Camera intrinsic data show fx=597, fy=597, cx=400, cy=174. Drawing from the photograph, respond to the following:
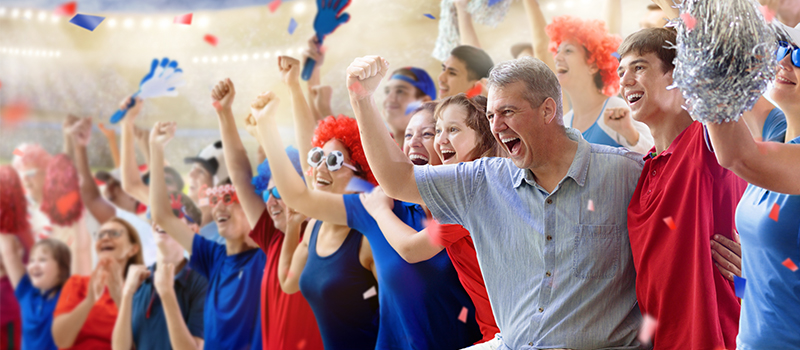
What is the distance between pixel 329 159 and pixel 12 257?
2.76 meters

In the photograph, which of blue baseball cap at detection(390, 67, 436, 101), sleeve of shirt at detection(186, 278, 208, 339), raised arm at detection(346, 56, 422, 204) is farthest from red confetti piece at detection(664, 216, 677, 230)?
sleeve of shirt at detection(186, 278, 208, 339)

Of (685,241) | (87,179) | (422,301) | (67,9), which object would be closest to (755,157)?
(685,241)

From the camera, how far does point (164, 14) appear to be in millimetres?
3939

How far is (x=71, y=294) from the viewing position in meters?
3.72

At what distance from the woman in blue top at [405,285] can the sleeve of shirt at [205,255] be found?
99 cm

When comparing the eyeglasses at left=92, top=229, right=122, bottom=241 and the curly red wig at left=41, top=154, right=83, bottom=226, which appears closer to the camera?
the eyeglasses at left=92, top=229, right=122, bottom=241

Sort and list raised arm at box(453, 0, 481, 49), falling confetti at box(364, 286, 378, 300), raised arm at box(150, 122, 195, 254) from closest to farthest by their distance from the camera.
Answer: falling confetti at box(364, 286, 378, 300)
raised arm at box(453, 0, 481, 49)
raised arm at box(150, 122, 195, 254)

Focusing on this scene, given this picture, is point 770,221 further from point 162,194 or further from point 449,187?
point 162,194

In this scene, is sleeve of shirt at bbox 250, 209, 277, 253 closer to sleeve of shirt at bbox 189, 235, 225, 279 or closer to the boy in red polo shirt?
sleeve of shirt at bbox 189, 235, 225, 279

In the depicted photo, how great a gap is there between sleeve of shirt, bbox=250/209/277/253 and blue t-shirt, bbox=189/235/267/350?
0.27ft

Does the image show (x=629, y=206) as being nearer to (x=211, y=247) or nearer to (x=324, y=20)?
(x=324, y=20)

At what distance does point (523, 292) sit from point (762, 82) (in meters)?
0.66

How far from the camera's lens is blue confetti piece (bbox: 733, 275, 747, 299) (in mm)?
1273

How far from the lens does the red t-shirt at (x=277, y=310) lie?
2.80 metres
